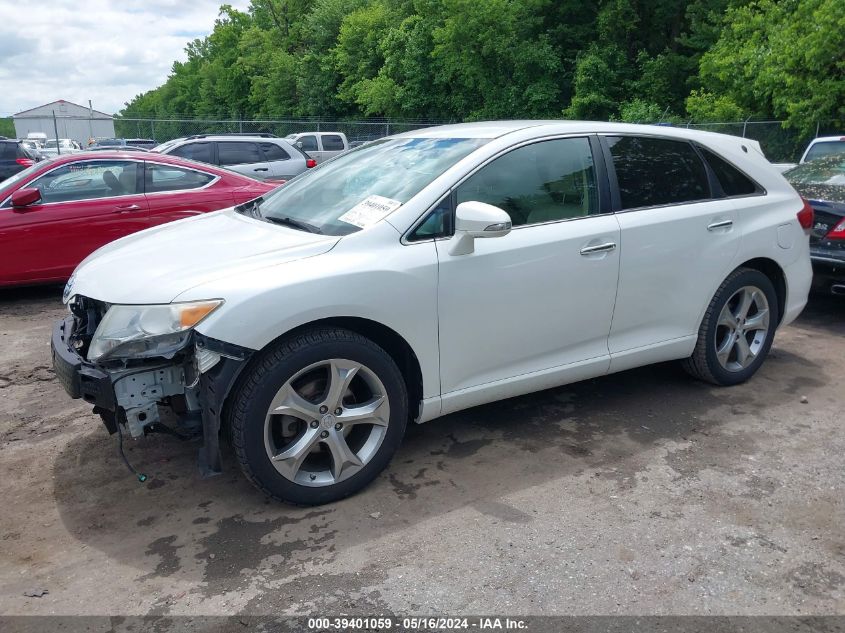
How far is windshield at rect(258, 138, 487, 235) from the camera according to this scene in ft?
11.8

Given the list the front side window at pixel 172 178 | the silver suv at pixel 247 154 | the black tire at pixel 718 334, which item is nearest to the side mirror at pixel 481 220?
the black tire at pixel 718 334

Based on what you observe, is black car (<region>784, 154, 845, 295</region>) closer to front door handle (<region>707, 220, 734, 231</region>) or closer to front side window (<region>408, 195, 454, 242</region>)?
front door handle (<region>707, 220, 734, 231</region>)

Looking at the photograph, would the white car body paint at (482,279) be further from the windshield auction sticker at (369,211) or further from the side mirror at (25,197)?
the side mirror at (25,197)

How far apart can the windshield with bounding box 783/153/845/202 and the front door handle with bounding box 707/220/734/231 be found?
8.18 feet

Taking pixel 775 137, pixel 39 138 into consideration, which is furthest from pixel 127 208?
pixel 39 138

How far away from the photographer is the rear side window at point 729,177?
15.1 feet

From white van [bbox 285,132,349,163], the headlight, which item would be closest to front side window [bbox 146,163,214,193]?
the headlight

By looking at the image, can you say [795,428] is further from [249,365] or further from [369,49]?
[369,49]

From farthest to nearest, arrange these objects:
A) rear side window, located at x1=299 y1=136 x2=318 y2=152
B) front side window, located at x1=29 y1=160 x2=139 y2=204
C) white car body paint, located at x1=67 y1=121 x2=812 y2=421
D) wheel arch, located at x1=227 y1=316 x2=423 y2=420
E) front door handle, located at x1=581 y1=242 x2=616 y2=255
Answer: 1. rear side window, located at x1=299 y1=136 x2=318 y2=152
2. front side window, located at x1=29 y1=160 x2=139 y2=204
3. front door handle, located at x1=581 y1=242 x2=616 y2=255
4. wheel arch, located at x1=227 y1=316 x2=423 y2=420
5. white car body paint, located at x1=67 y1=121 x2=812 y2=421

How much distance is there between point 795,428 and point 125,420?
362 cm

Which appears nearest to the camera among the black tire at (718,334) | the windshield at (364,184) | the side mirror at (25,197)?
the windshield at (364,184)

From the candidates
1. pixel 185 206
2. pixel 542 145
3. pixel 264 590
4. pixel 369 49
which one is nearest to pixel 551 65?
pixel 369 49

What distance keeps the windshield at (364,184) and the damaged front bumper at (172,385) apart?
87 centimetres

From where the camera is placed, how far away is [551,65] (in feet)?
102
